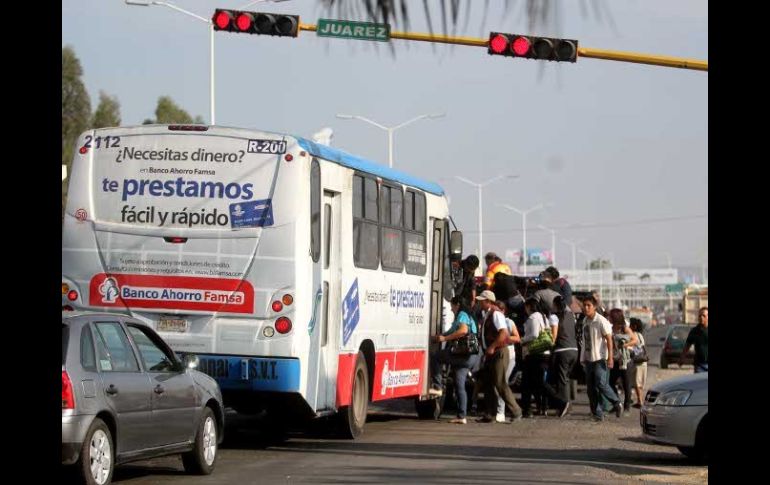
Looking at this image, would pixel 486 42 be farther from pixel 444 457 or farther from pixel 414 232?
pixel 414 232

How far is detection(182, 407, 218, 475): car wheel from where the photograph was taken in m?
12.3

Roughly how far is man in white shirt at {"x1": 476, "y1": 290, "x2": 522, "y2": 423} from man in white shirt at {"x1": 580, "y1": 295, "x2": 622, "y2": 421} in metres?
1.15

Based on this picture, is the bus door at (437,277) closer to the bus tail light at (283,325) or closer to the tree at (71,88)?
the bus tail light at (283,325)

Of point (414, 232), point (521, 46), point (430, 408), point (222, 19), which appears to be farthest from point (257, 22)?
point (430, 408)

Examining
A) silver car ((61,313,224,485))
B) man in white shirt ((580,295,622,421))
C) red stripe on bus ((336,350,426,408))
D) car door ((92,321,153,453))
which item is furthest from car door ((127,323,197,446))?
man in white shirt ((580,295,622,421))

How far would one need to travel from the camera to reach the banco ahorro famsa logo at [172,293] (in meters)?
14.4

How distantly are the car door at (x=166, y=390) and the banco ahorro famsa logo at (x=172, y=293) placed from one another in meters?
2.15

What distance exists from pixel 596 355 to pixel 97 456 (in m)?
10.7

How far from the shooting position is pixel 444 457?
47.8 feet

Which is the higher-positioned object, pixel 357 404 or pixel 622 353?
pixel 622 353

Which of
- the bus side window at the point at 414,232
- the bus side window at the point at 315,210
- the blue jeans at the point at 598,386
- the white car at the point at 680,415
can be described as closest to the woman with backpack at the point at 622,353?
the blue jeans at the point at 598,386

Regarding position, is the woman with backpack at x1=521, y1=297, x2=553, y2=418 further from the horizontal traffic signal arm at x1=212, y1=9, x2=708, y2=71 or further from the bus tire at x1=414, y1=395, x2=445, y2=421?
the horizontal traffic signal arm at x1=212, y1=9, x2=708, y2=71
